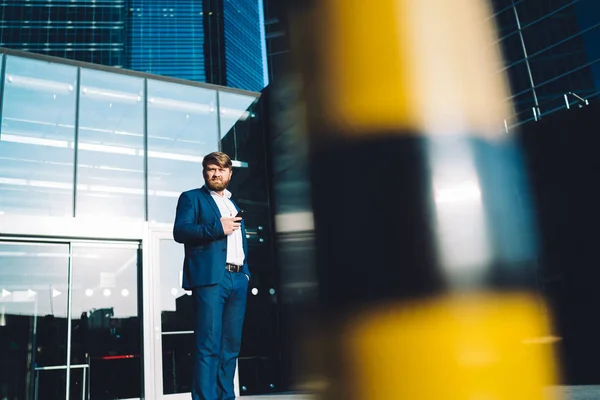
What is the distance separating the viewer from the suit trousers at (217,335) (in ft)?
8.46

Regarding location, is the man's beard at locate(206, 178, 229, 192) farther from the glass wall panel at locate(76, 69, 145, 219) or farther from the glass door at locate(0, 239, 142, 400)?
the glass wall panel at locate(76, 69, 145, 219)

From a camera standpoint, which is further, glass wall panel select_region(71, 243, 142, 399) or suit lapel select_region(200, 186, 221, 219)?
glass wall panel select_region(71, 243, 142, 399)

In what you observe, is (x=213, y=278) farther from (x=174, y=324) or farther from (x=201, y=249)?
(x=174, y=324)

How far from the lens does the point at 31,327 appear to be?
1198cm

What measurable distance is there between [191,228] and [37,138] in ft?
A: 25.4

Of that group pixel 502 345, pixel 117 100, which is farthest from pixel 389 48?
pixel 117 100

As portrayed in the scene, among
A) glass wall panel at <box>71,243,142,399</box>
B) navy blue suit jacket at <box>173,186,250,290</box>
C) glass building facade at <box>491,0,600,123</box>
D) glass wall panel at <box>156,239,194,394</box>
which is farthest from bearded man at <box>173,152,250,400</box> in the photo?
glass building facade at <box>491,0,600,123</box>

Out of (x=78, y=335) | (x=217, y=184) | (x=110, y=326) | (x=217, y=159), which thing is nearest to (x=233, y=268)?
(x=217, y=184)

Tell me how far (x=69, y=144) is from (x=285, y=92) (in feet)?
30.9

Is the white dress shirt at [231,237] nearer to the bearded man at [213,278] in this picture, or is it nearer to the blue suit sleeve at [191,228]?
the bearded man at [213,278]

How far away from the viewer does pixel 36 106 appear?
9.12m

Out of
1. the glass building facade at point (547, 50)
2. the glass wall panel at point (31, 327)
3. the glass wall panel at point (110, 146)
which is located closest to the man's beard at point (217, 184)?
the glass wall panel at point (31, 327)

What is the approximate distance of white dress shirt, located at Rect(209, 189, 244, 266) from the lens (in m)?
2.79

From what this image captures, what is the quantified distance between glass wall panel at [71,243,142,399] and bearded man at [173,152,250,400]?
650 cm
